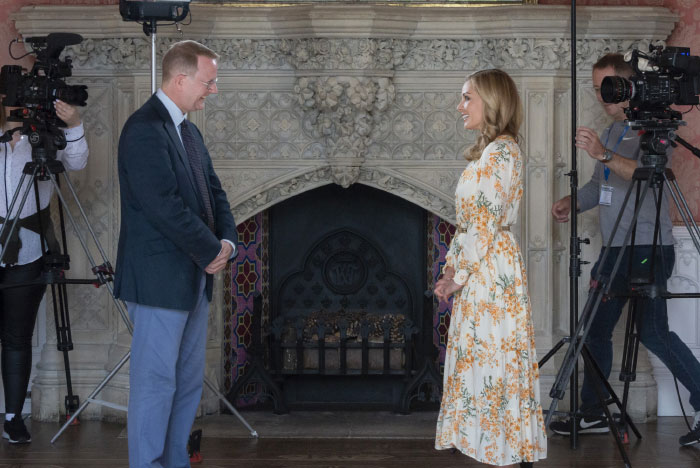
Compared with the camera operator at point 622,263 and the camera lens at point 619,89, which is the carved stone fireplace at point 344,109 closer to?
the camera operator at point 622,263

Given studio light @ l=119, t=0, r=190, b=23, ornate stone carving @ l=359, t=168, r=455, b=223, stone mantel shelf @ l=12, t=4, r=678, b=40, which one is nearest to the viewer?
studio light @ l=119, t=0, r=190, b=23

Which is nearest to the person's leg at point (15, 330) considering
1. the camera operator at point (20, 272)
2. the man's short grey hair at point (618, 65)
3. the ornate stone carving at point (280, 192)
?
the camera operator at point (20, 272)

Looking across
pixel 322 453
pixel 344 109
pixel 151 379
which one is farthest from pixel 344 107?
pixel 151 379

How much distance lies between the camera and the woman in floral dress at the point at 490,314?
319 centimetres

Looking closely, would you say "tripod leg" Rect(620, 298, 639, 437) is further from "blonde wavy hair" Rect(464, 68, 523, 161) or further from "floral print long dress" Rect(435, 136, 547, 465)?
"blonde wavy hair" Rect(464, 68, 523, 161)

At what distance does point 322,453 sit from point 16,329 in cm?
144

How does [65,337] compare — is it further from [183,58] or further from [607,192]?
[607,192]

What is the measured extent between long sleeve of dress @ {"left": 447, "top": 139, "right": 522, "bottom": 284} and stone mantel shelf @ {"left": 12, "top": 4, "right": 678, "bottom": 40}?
1.42 metres

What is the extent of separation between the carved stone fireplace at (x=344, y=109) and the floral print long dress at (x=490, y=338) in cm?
137

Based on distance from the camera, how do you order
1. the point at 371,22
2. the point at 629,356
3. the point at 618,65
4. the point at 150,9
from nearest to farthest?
the point at 150,9, the point at 629,356, the point at 618,65, the point at 371,22

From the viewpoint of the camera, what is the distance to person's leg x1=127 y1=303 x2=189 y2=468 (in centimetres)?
308

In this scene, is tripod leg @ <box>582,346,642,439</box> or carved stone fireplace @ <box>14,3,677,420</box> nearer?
tripod leg @ <box>582,346,642,439</box>

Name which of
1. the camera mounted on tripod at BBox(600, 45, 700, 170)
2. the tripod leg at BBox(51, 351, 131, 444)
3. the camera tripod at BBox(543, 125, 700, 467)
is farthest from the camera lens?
the tripod leg at BBox(51, 351, 131, 444)

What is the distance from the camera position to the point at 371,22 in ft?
14.5
